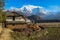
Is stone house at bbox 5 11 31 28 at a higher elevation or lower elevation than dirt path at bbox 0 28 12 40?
higher

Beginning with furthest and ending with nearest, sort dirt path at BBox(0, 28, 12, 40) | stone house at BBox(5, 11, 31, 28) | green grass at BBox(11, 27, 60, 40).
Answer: stone house at BBox(5, 11, 31, 28), green grass at BBox(11, 27, 60, 40), dirt path at BBox(0, 28, 12, 40)

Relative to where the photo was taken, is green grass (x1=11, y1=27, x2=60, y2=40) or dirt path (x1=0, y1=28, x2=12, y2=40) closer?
dirt path (x1=0, y1=28, x2=12, y2=40)

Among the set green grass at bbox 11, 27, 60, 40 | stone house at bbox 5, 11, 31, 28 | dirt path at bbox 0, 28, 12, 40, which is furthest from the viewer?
stone house at bbox 5, 11, 31, 28

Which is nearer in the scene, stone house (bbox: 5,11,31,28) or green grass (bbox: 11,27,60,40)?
green grass (bbox: 11,27,60,40)

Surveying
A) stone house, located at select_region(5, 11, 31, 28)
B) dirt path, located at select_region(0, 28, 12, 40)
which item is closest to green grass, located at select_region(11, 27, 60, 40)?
dirt path, located at select_region(0, 28, 12, 40)

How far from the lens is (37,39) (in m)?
10.9

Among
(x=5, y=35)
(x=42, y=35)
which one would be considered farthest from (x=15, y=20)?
(x=5, y=35)

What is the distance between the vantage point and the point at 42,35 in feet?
38.6

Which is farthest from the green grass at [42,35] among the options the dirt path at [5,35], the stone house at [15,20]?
the stone house at [15,20]

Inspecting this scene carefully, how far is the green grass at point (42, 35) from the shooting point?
35.5 feet

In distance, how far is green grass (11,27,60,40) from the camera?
10.8m

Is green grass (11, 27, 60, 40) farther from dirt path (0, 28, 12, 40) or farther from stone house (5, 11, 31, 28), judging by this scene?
stone house (5, 11, 31, 28)

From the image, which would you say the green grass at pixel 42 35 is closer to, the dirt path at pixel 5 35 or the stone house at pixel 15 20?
the dirt path at pixel 5 35

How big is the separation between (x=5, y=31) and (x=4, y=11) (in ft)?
3.40
